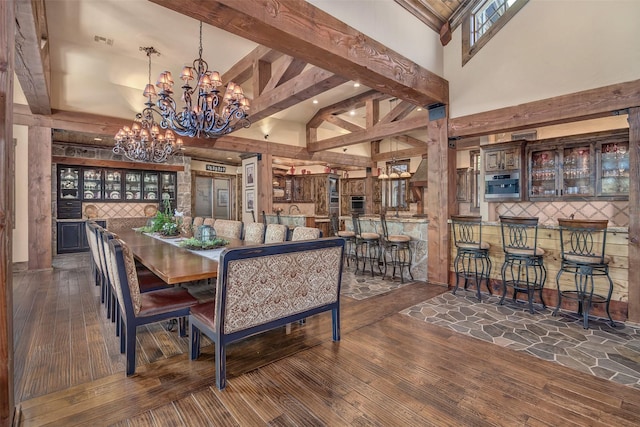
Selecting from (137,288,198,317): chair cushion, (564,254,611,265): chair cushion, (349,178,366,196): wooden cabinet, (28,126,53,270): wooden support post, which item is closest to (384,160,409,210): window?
(349,178,366,196): wooden cabinet

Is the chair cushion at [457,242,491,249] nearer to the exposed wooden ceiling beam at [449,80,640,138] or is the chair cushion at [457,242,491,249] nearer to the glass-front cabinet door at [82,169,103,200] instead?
the exposed wooden ceiling beam at [449,80,640,138]

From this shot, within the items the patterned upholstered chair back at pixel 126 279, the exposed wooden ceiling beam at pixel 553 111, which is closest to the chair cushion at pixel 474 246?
the exposed wooden ceiling beam at pixel 553 111

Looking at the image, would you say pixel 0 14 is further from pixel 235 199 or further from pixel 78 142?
pixel 235 199

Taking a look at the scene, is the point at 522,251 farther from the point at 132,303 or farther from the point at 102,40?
the point at 102,40

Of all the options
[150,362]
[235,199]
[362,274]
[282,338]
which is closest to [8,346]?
[150,362]

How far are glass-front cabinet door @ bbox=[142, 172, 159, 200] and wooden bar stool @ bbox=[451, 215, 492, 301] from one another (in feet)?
26.1

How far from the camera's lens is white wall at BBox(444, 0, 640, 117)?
316 cm

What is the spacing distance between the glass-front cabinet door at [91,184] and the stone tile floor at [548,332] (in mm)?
8236

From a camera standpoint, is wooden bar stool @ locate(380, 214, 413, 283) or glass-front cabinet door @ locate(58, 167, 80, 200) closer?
wooden bar stool @ locate(380, 214, 413, 283)

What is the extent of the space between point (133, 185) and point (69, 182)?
4.50 feet

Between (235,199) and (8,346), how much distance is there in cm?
920

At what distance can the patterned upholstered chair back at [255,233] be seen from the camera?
3.89 m

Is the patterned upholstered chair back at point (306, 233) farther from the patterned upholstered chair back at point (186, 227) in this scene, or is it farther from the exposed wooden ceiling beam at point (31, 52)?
the exposed wooden ceiling beam at point (31, 52)

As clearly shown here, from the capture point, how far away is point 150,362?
229 centimetres
